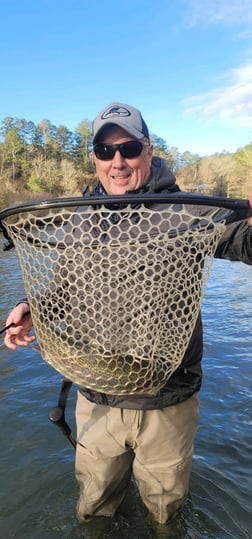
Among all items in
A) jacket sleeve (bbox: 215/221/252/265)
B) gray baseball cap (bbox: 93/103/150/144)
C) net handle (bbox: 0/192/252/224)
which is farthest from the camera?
gray baseball cap (bbox: 93/103/150/144)

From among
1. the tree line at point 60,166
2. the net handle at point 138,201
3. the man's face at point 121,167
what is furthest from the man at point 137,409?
the tree line at point 60,166

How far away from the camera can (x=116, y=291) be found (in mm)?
1987

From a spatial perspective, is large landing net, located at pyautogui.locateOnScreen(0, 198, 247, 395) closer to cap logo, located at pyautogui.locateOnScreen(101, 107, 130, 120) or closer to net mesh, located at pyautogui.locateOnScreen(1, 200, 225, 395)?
net mesh, located at pyautogui.locateOnScreen(1, 200, 225, 395)

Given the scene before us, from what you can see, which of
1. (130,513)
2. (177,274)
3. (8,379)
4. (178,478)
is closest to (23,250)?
(177,274)

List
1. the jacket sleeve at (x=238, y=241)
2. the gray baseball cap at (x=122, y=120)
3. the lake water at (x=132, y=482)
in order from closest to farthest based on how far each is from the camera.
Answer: the jacket sleeve at (x=238, y=241)
the gray baseball cap at (x=122, y=120)
the lake water at (x=132, y=482)

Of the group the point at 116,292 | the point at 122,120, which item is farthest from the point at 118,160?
the point at 116,292

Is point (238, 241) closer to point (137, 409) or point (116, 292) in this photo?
point (116, 292)

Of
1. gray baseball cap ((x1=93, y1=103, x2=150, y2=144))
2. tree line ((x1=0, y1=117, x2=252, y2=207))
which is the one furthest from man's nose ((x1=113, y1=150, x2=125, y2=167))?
tree line ((x1=0, y1=117, x2=252, y2=207))

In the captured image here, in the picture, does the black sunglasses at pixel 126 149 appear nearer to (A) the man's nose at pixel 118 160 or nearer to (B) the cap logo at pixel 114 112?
(A) the man's nose at pixel 118 160

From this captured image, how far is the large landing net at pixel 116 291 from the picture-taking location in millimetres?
1878

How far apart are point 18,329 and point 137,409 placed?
2.77 ft

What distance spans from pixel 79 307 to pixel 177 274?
54 centimetres

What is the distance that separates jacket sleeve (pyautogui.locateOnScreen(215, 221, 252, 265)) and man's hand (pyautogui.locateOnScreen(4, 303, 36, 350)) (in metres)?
1.20

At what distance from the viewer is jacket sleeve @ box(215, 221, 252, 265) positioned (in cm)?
211
